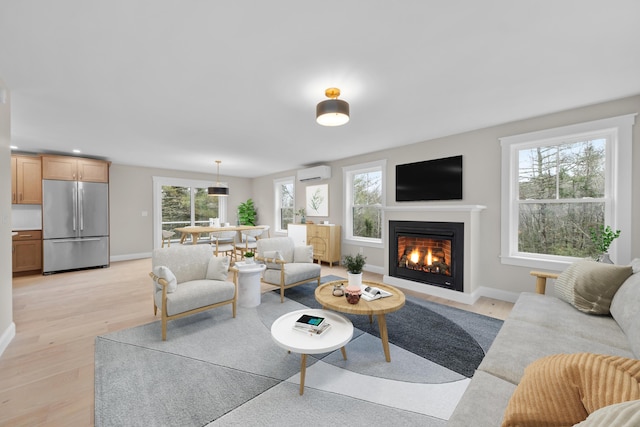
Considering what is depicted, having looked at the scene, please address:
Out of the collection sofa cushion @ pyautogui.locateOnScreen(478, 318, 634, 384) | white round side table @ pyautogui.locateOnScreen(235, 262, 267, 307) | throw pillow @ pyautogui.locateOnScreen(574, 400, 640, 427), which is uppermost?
throw pillow @ pyautogui.locateOnScreen(574, 400, 640, 427)

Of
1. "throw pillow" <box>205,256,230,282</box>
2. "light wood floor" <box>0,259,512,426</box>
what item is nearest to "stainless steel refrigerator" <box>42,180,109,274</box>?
"light wood floor" <box>0,259,512,426</box>

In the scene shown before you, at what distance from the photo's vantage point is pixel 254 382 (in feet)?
6.10

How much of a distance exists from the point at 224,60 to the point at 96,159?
530cm

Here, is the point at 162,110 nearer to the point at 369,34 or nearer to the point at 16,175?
the point at 369,34

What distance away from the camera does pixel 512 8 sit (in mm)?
1540

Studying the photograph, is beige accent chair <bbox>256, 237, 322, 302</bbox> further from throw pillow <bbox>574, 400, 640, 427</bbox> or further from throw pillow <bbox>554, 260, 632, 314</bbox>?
throw pillow <bbox>574, 400, 640, 427</bbox>

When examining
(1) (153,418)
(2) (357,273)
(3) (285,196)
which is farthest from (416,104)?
(3) (285,196)

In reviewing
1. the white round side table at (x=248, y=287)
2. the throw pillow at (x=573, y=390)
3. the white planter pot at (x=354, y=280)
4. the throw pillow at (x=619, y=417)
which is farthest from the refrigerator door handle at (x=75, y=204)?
the throw pillow at (x=619, y=417)

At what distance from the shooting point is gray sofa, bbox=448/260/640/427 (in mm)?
1070

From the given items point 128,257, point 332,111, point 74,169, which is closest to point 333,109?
point 332,111

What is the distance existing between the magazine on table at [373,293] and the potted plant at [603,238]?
7.23 ft

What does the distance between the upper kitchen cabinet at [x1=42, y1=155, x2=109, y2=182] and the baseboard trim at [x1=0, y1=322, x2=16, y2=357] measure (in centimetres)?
356

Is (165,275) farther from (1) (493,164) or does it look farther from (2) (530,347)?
(1) (493,164)

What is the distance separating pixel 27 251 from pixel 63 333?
11.8 ft
